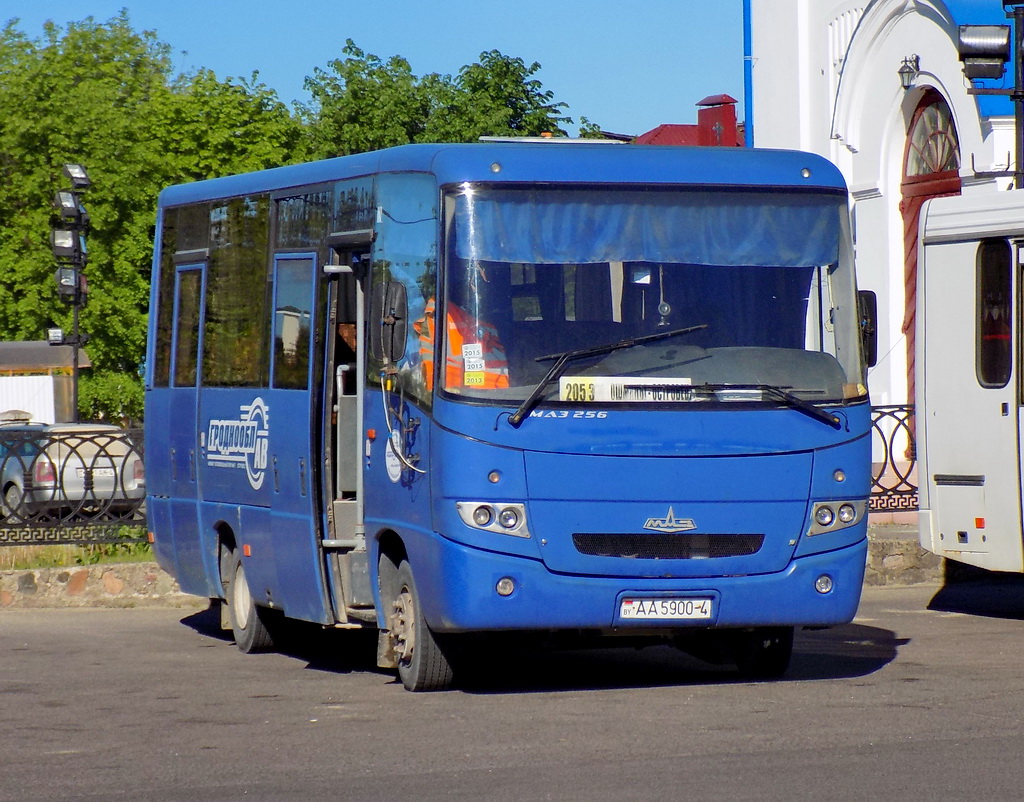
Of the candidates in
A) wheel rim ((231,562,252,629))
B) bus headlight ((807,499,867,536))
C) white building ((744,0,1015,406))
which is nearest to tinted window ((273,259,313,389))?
wheel rim ((231,562,252,629))

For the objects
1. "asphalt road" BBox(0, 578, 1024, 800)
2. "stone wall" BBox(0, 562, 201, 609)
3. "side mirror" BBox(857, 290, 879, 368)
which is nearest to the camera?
"asphalt road" BBox(0, 578, 1024, 800)

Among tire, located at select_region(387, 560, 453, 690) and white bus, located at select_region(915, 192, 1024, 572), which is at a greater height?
white bus, located at select_region(915, 192, 1024, 572)

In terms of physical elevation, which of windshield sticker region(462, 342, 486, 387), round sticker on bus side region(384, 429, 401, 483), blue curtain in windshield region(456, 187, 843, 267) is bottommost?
round sticker on bus side region(384, 429, 401, 483)

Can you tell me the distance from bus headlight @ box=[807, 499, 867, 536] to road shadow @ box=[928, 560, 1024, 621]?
4.29m

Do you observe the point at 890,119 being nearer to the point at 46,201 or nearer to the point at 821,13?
the point at 821,13

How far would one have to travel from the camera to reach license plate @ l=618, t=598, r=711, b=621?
9.21 m

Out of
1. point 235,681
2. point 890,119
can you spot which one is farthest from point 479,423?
point 890,119

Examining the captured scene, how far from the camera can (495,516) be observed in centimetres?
909

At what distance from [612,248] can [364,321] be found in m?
1.65

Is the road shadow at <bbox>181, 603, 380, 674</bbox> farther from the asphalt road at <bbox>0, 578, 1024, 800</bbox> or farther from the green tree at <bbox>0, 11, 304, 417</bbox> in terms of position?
the green tree at <bbox>0, 11, 304, 417</bbox>

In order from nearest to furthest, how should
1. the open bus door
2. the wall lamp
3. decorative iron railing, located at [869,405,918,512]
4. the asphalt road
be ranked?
1. the asphalt road
2. the open bus door
3. decorative iron railing, located at [869,405,918,512]
4. the wall lamp

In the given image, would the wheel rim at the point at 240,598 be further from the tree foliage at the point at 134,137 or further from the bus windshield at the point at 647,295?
→ the tree foliage at the point at 134,137

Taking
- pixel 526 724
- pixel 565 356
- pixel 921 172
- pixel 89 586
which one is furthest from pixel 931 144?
pixel 526 724

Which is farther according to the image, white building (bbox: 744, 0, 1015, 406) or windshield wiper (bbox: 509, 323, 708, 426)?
white building (bbox: 744, 0, 1015, 406)
